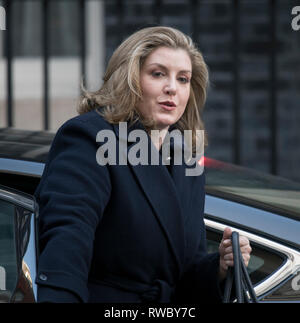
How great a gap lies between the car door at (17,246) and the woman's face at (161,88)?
0.38m

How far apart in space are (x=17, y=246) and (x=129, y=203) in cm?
35

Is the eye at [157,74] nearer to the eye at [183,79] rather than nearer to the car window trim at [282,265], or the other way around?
the eye at [183,79]

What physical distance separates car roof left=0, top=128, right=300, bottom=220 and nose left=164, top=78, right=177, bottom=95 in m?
0.46

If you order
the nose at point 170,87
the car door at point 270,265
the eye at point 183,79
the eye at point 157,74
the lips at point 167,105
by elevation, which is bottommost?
the car door at point 270,265

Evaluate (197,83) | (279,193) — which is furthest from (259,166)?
(197,83)

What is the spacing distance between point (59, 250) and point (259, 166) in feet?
14.4

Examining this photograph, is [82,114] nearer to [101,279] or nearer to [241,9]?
[101,279]

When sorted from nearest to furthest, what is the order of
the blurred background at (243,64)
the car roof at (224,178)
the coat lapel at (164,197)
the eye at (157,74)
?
the coat lapel at (164,197) → the eye at (157,74) → the car roof at (224,178) → the blurred background at (243,64)

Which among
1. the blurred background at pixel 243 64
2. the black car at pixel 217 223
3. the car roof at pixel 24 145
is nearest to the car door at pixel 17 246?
the black car at pixel 217 223

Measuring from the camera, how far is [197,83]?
229cm

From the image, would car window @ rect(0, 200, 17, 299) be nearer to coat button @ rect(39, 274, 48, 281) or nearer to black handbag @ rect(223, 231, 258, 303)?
coat button @ rect(39, 274, 48, 281)

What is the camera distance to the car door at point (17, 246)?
206 centimetres

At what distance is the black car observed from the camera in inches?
82.5
